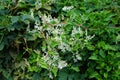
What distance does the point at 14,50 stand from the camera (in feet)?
11.8

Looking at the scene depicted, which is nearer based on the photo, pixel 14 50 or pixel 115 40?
pixel 115 40

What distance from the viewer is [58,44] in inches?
135

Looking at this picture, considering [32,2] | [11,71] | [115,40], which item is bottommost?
[11,71]

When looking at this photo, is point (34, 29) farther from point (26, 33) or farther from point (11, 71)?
point (11, 71)

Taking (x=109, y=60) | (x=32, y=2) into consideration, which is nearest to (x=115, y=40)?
(x=109, y=60)

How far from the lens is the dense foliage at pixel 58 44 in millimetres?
3350

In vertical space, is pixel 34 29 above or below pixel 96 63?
above

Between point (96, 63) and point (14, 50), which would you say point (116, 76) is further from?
point (14, 50)

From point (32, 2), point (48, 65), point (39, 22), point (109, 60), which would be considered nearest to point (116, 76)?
point (109, 60)

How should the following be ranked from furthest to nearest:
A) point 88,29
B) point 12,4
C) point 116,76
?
point 12,4
point 88,29
point 116,76

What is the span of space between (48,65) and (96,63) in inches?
18.8

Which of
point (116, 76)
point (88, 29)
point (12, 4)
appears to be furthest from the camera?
point (12, 4)

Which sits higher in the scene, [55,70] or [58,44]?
[58,44]

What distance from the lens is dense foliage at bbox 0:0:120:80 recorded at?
3.35 m
